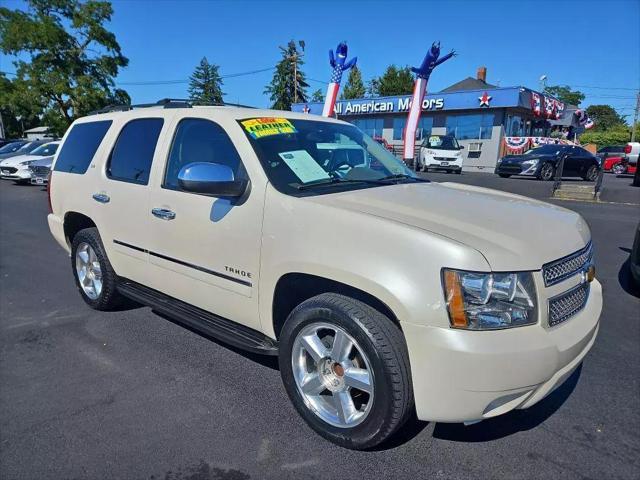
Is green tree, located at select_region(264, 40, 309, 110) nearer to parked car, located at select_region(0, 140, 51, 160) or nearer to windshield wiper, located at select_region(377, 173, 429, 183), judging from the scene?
parked car, located at select_region(0, 140, 51, 160)

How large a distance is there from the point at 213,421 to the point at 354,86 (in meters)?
61.4

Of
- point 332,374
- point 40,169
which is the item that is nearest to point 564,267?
point 332,374

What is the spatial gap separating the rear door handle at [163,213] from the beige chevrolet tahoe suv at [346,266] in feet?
0.04

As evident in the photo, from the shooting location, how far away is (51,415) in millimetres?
2779

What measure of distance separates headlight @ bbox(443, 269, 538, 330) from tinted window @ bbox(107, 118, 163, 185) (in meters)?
2.60

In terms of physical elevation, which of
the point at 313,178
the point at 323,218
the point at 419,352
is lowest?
the point at 419,352

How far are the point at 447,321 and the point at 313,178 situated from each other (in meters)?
1.33

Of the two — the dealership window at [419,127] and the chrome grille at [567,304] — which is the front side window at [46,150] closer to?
the chrome grille at [567,304]

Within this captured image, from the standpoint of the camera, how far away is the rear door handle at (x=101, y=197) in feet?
12.8

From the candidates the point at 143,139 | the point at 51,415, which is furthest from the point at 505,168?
the point at 51,415

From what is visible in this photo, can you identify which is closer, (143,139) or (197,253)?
(197,253)

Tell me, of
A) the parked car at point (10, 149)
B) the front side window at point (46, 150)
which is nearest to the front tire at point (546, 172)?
the front side window at point (46, 150)

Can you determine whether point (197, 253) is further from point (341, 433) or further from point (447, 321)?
point (447, 321)

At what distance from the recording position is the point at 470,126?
1168 inches
